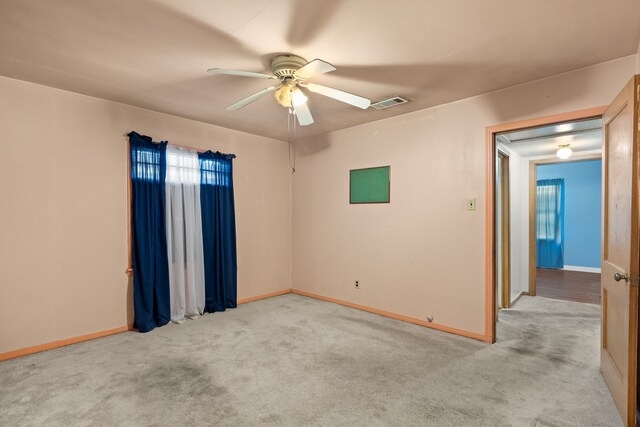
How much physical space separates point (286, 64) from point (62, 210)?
2637 mm

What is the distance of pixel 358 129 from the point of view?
4.34 meters

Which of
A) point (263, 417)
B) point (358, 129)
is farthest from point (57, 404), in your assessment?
point (358, 129)

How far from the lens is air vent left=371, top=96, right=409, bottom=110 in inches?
130

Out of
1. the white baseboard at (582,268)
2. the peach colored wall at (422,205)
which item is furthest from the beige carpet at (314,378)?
the white baseboard at (582,268)

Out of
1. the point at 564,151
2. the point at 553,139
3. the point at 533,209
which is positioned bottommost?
the point at 533,209

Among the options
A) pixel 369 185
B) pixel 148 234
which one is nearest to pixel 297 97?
pixel 369 185

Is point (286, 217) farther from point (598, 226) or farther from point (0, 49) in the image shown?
point (598, 226)

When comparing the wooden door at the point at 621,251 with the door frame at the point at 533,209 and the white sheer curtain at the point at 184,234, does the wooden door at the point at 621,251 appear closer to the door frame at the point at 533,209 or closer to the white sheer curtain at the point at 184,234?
the door frame at the point at 533,209

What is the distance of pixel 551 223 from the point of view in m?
7.49

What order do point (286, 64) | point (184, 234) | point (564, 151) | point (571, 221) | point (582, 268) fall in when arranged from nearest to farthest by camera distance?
1. point (286, 64)
2. point (184, 234)
3. point (564, 151)
4. point (582, 268)
5. point (571, 221)

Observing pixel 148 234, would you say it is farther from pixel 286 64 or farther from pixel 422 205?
pixel 422 205

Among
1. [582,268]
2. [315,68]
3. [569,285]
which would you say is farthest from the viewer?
[582,268]

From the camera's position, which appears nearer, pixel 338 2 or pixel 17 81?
pixel 338 2

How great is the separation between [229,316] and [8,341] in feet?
6.62
